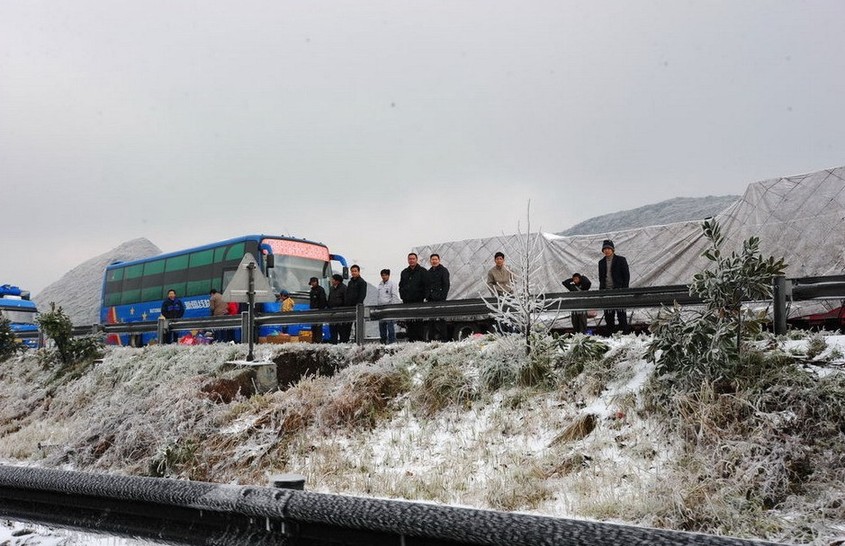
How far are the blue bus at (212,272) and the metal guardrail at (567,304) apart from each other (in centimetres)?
697

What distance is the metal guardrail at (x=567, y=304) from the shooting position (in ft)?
21.4

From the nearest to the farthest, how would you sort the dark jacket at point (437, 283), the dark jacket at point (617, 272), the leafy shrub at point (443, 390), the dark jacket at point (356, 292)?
the leafy shrub at point (443, 390), the dark jacket at point (617, 272), the dark jacket at point (437, 283), the dark jacket at point (356, 292)

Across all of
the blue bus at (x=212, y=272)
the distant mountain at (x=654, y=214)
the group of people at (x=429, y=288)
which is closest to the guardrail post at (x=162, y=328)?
the group of people at (x=429, y=288)

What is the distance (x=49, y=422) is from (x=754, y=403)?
10796mm

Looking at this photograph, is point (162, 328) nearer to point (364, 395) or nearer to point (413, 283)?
point (413, 283)

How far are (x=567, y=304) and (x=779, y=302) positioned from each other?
2.63 m

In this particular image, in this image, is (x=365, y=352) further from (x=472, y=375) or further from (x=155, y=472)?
(x=155, y=472)

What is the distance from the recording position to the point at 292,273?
2098 centimetres

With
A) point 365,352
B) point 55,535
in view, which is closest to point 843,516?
point 55,535

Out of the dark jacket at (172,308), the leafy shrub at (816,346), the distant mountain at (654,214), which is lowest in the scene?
the leafy shrub at (816,346)

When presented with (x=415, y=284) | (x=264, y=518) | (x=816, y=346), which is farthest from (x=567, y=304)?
(x=264, y=518)

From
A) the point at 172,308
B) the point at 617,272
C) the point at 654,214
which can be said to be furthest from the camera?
the point at 654,214

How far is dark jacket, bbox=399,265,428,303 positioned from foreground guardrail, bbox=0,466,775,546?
8272mm

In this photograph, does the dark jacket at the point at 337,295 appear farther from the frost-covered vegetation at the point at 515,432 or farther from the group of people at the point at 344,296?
the frost-covered vegetation at the point at 515,432
